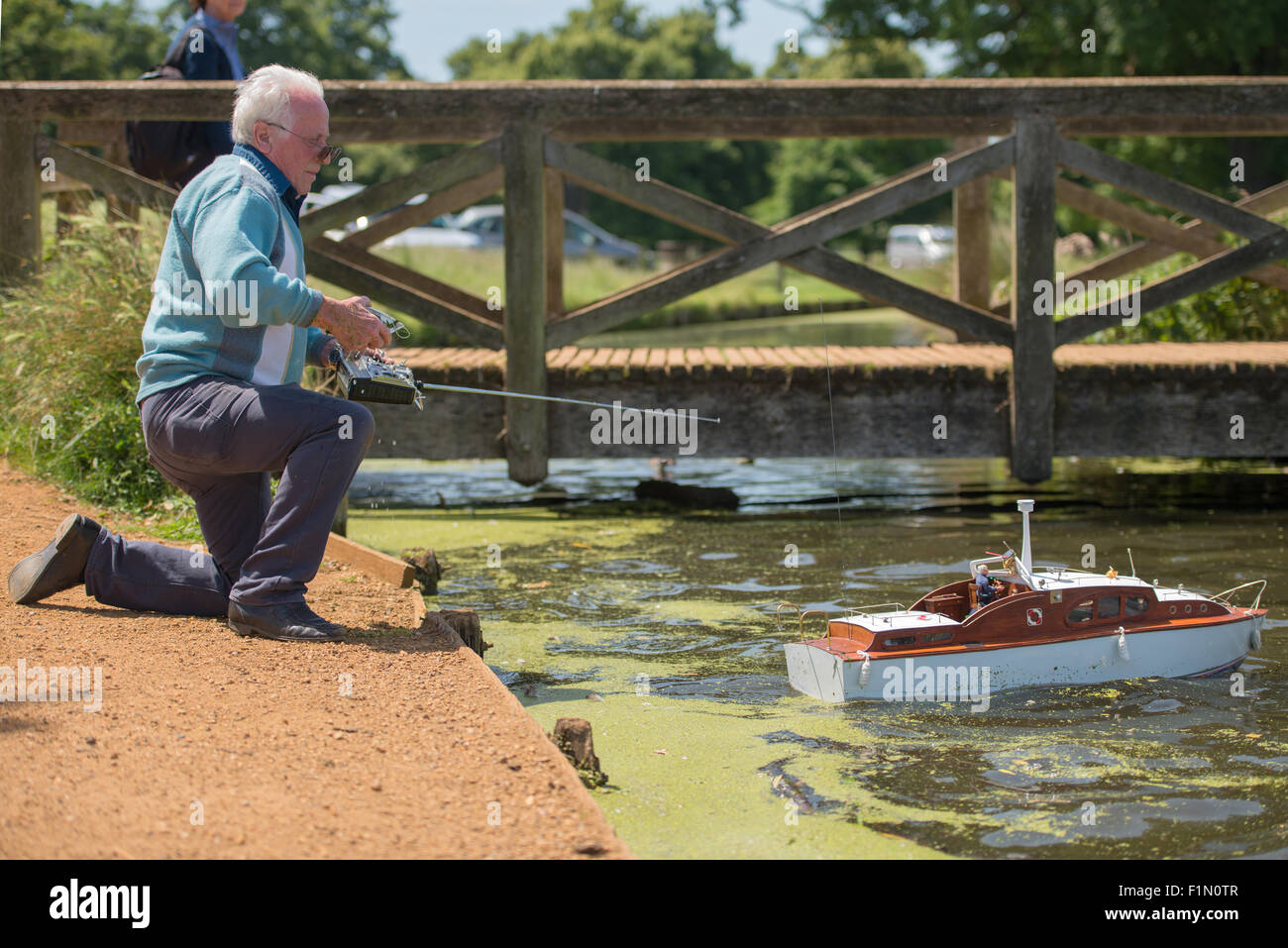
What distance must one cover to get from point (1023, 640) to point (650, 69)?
63.2 metres

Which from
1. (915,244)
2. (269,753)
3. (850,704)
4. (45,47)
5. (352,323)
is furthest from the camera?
(915,244)

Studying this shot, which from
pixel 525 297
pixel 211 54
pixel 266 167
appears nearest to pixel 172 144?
pixel 211 54

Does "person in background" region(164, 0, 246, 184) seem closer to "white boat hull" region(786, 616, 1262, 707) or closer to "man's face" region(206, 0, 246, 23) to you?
"man's face" region(206, 0, 246, 23)

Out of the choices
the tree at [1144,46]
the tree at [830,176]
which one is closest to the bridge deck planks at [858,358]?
the tree at [1144,46]

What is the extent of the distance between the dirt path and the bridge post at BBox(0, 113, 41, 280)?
364 centimetres

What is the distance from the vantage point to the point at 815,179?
55875mm

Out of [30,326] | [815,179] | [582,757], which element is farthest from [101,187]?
[815,179]

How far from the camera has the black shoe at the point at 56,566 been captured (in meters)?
4.95

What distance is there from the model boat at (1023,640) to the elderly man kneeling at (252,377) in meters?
1.81

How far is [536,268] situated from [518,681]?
3.30 meters

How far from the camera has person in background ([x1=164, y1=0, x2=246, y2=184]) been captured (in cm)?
808

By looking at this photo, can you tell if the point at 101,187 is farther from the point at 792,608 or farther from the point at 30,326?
the point at 792,608

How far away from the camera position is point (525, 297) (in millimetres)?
8117

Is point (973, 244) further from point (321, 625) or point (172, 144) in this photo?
point (321, 625)
